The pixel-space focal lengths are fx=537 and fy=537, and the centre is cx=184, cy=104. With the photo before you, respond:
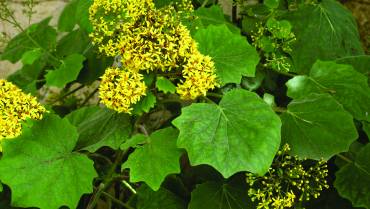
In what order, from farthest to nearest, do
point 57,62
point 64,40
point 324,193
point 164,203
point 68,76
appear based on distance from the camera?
point 64,40, point 57,62, point 68,76, point 324,193, point 164,203

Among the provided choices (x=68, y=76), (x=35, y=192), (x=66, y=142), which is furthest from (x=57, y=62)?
(x=35, y=192)

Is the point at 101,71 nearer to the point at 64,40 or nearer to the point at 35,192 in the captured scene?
Answer: the point at 64,40

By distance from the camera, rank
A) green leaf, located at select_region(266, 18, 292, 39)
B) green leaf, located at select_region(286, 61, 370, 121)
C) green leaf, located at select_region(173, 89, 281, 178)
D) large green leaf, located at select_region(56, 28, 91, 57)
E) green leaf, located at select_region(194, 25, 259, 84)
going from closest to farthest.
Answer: green leaf, located at select_region(173, 89, 281, 178) < green leaf, located at select_region(194, 25, 259, 84) < green leaf, located at select_region(286, 61, 370, 121) < green leaf, located at select_region(266, 18, 292, 39) < large green leaf, located at select_region(56, 28, 91, 57)

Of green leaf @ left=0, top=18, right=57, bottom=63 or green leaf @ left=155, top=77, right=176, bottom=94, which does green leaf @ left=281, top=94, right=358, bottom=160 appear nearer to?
green leaf @ left=155, top=77, right=176, bottom=94

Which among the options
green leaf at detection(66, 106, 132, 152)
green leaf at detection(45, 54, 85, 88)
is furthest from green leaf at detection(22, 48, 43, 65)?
green leaf at detection(66, 106, 132, 152)

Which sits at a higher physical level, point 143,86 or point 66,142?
point 143,86
